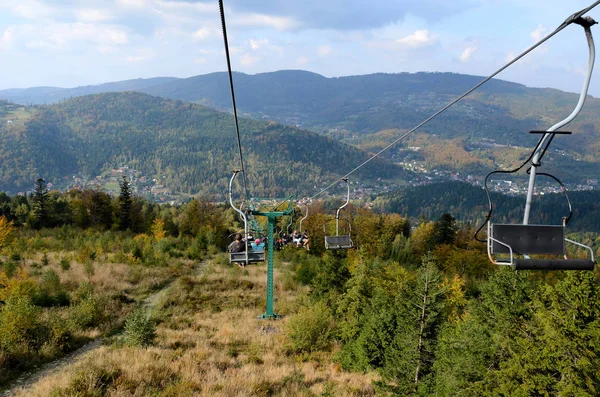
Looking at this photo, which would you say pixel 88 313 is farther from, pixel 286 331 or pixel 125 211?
pixel 125 211

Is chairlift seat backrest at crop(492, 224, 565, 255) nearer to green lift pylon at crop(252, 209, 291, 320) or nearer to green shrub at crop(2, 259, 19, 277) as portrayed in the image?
green lift pylon at crop(252, 209, 291, 320)

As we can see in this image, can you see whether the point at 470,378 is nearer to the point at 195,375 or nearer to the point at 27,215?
the point at 195,375

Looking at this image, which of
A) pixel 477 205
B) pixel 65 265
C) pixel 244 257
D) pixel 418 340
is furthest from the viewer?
pixel 477 205

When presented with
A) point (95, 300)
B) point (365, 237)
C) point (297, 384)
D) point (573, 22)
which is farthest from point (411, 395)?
point (365, 237)

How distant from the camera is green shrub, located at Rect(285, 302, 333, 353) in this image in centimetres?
1754

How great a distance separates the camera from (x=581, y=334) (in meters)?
10.7

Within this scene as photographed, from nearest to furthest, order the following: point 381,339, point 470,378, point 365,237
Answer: point 470,378, point 381,339, point 365,237

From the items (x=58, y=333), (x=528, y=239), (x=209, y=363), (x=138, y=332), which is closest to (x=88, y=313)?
(x=58, y=333)

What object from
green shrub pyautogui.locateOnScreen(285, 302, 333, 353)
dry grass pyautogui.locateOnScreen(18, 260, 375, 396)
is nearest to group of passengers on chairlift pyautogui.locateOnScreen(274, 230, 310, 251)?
green shrub pyautogui.locateOnScreen(285, 302, 333, 353)

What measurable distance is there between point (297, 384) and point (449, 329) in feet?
25.3

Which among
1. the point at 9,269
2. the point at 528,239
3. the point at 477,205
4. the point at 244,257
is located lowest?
the point at 477,205

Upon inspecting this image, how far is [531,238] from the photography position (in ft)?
13.7

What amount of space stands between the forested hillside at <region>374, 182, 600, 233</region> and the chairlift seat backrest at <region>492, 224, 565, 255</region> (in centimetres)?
12726

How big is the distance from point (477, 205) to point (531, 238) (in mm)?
173584
